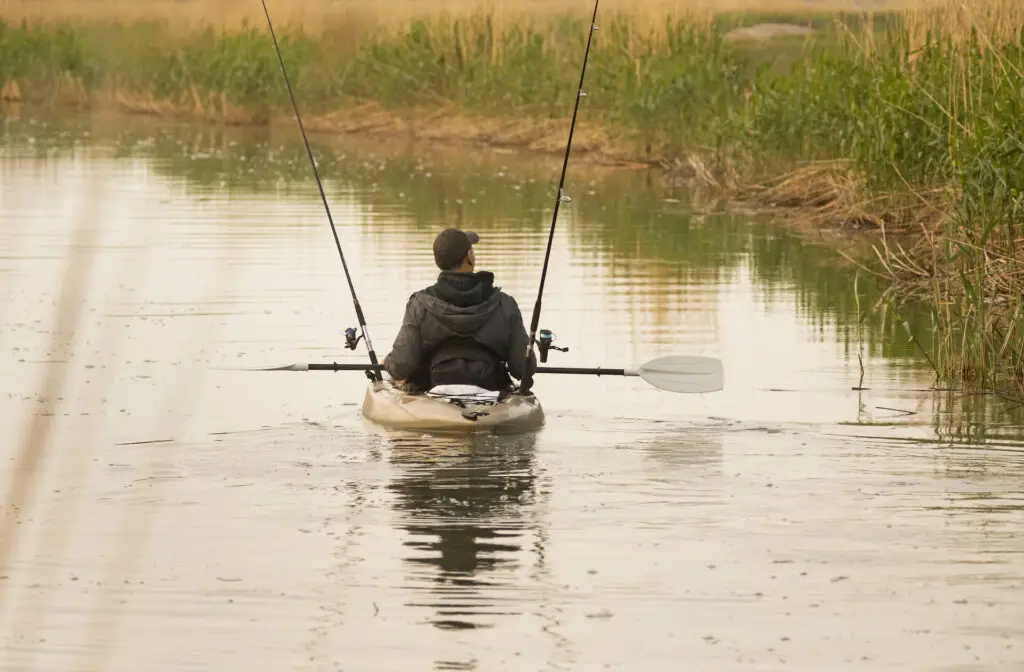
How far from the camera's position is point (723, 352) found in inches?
560

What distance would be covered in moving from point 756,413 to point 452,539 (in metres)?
3.58

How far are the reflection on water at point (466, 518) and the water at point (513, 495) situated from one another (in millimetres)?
20

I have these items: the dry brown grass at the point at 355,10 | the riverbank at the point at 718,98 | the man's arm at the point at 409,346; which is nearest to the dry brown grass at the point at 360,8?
the dry brown grass at the point at 355,10

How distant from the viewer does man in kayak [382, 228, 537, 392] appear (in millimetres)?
10844

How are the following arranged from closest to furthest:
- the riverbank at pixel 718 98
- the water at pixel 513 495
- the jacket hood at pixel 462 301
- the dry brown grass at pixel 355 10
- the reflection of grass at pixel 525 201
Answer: the water at pixel 513 495 → the jacket hood at pixel 462 301 → the riverbank at pixel 718 98 → the reflection of grass at pixel 525 201 → the dry brown grass at pixel 355 10

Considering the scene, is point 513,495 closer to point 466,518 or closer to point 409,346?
point 466,518

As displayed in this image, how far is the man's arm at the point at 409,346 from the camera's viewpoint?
10.9 m

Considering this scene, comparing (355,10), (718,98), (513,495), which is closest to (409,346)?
(513,495)

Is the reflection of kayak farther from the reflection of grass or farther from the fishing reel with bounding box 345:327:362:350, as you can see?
the reflection of grass

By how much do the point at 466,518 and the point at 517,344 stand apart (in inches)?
78.8

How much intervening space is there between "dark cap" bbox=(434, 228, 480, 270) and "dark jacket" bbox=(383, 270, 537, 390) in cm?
6

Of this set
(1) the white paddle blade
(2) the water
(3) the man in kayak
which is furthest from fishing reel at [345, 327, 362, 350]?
(1) the white paddle blade

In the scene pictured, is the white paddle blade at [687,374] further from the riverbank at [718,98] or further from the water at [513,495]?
the riverbank at [718,98]

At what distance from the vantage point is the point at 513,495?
31.2ft
